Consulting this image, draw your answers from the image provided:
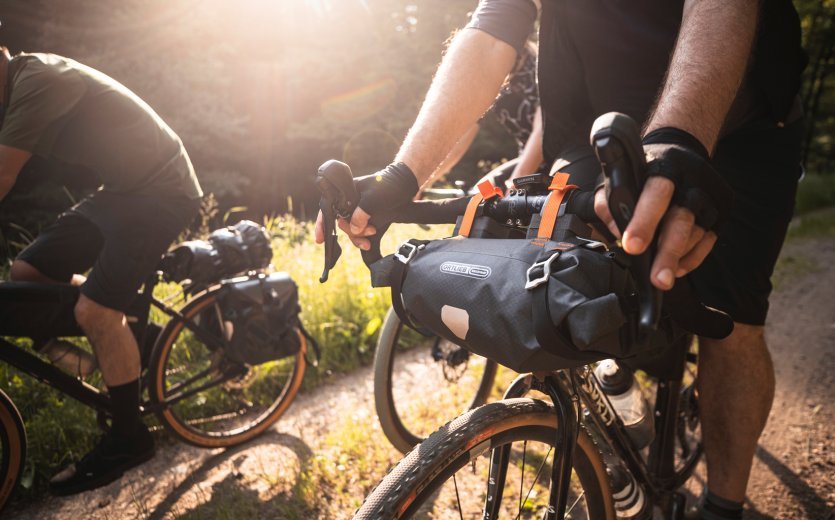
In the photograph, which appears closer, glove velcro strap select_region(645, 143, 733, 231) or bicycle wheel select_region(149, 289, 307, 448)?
glove velcro strap select_region(645, 143, 733, 231)

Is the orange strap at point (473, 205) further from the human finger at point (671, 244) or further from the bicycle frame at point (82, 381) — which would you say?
the bicycle frame at point (82, 381)

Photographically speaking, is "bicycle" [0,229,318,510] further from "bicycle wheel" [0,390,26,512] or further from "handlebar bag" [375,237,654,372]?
"handlebar bag" [375,237,654,372]

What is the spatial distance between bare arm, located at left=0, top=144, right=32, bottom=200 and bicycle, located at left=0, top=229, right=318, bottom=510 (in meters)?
0.50

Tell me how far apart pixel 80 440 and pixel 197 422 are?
2.05 feet

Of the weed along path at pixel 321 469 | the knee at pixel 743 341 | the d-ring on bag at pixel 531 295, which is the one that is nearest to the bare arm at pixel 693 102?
the d-ring on bag at pixel 531 295

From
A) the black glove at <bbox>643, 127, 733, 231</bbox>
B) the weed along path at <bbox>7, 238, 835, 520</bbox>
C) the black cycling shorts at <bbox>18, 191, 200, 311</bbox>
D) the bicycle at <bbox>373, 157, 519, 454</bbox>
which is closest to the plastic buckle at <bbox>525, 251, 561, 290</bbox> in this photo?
the black glove at <bbox>643, 127, 733, 231</bbox>

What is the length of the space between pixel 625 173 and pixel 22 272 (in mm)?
3147

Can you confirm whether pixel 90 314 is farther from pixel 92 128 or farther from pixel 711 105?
pixel 711 105

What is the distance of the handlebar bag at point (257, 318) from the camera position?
3.02 metres

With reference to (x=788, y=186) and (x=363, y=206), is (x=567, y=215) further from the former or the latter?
(x=788, y=186)

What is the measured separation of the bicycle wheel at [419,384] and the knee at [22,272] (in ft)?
6.37

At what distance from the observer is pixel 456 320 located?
1044mm

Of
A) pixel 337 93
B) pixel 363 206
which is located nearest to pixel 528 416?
pixel 363 206

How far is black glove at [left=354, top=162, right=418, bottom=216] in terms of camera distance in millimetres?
1279
